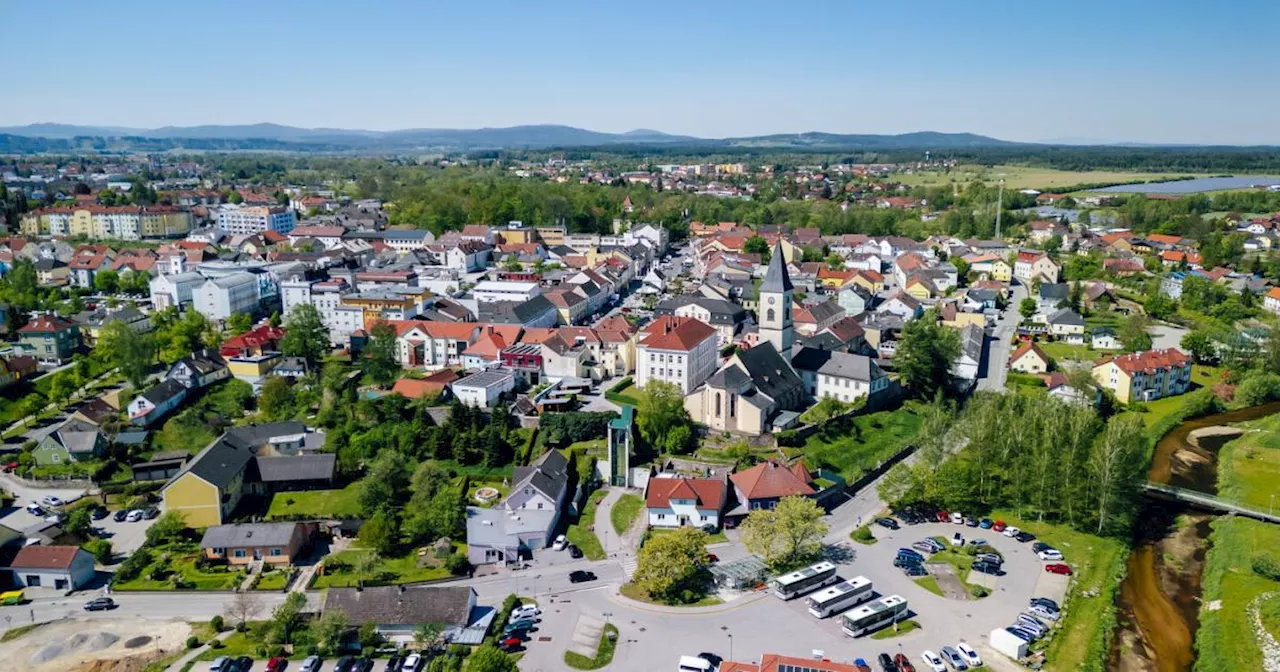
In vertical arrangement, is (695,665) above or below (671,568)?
below

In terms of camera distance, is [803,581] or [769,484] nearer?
[803,581]

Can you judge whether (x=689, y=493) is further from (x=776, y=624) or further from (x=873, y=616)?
(x=873, y=616)

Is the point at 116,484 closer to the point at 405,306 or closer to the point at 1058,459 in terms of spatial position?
the point at 405,306

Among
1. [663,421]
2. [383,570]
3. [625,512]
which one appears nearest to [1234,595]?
[625,512]

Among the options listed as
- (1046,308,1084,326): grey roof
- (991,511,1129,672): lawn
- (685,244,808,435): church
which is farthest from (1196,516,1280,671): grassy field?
(1046,308,1084,326): grey roof

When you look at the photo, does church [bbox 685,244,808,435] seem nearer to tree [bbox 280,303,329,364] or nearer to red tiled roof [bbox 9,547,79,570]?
tree [bbox 280,303,329,364]
